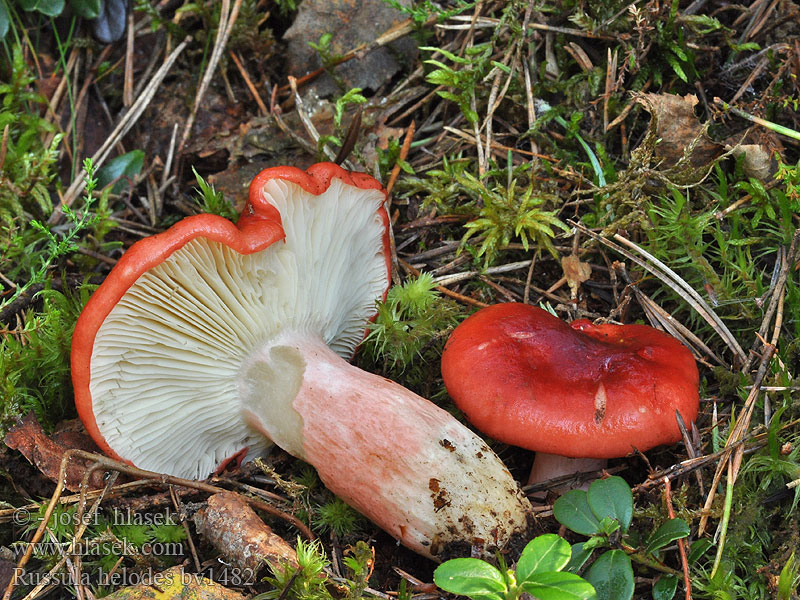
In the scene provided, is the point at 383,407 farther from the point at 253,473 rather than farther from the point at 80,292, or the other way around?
the point at 80,292

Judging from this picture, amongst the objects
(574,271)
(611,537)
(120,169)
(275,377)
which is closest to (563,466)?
(611,537)

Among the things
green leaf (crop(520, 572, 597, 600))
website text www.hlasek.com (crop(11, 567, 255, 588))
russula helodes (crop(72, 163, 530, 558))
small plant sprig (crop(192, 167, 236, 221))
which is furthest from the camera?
small plant sprig (crop(192, 167, 236, 221))

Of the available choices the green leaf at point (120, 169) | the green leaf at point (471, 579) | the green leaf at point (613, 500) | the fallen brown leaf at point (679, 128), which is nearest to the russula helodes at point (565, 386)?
the green leaf at point (613, 500)

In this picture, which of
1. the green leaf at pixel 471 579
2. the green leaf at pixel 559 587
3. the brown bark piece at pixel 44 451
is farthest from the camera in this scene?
the brown bark piece at pixel 44 451

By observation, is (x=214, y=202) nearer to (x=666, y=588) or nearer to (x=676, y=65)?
(x=676, y=65)

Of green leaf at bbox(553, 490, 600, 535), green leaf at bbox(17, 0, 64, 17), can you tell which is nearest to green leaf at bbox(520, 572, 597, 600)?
green leaf at bbox(553, 490, 600, 535)

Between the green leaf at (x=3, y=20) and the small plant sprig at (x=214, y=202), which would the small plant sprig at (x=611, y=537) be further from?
the green leaf at (x=3, y=20)

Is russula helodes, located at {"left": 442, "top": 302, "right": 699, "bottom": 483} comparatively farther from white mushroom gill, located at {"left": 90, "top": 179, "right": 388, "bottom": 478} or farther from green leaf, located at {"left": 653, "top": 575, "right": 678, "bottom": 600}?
white mushroom gill, located at {"left": 90, "top": 179, "right": 388, "bottom": 478}
